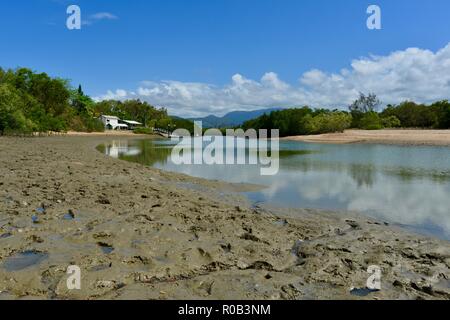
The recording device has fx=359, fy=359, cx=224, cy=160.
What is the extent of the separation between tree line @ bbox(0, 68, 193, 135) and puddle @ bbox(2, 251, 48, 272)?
160 ft

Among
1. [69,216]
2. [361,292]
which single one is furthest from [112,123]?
[361,292]

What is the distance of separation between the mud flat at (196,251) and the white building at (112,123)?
121650mm

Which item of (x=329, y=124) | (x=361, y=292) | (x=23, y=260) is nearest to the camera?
(x=361, y=292)

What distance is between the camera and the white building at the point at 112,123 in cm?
12691

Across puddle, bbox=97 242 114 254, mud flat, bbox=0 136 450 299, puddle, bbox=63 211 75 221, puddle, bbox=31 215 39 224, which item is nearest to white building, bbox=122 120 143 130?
mud flat, bbox=0 136 450 299

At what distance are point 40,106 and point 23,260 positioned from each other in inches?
2577

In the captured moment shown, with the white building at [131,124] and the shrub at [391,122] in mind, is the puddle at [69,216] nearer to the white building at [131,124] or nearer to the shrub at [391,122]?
the shrub at [391,122]

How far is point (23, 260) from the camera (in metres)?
5.55

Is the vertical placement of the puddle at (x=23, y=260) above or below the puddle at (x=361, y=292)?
above

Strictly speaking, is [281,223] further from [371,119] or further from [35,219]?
[371,119]

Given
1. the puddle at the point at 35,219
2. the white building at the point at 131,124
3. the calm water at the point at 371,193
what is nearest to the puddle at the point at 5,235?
the puddle at the point at 35,219

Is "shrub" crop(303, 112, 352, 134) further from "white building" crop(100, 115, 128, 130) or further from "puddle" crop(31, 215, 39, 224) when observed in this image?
"puddle" crop(31, 215, 39, 224)

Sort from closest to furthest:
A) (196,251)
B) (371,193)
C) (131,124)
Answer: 1. (196,251)
2. (371,193)
3. (131,124)
